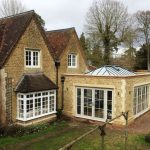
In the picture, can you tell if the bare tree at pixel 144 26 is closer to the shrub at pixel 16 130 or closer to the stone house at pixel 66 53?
the stone house at pixel 66 53

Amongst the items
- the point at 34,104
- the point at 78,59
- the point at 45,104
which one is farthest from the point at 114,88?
the point at 78,59

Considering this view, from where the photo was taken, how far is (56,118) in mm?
19562

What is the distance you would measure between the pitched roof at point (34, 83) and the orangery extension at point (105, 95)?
2.20m

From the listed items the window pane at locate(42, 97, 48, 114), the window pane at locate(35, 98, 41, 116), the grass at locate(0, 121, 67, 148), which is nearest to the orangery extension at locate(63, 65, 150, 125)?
the window pane at locate(42, 97, 48, 114)

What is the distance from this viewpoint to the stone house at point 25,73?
642 inches

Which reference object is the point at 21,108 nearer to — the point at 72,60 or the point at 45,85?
the point at 45,85

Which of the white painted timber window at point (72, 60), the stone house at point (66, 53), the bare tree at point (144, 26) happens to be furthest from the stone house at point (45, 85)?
the bare tree at point (144, 26)

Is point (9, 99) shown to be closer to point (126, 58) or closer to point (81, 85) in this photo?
point (81, 85)

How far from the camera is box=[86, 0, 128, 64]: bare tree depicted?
1603 inches

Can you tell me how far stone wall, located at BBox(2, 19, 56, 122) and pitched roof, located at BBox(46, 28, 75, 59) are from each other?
209 centimetres

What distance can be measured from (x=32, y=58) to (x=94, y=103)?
226 inches

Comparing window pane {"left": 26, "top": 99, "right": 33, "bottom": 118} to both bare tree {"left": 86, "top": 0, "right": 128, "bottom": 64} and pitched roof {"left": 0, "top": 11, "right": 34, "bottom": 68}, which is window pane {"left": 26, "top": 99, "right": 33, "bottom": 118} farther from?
bare tree {"left": 86, "top": 0, "right": 128, "bottom": 64}

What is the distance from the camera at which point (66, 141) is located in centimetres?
1409

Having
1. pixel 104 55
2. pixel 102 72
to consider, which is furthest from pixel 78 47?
pixel 104 55
